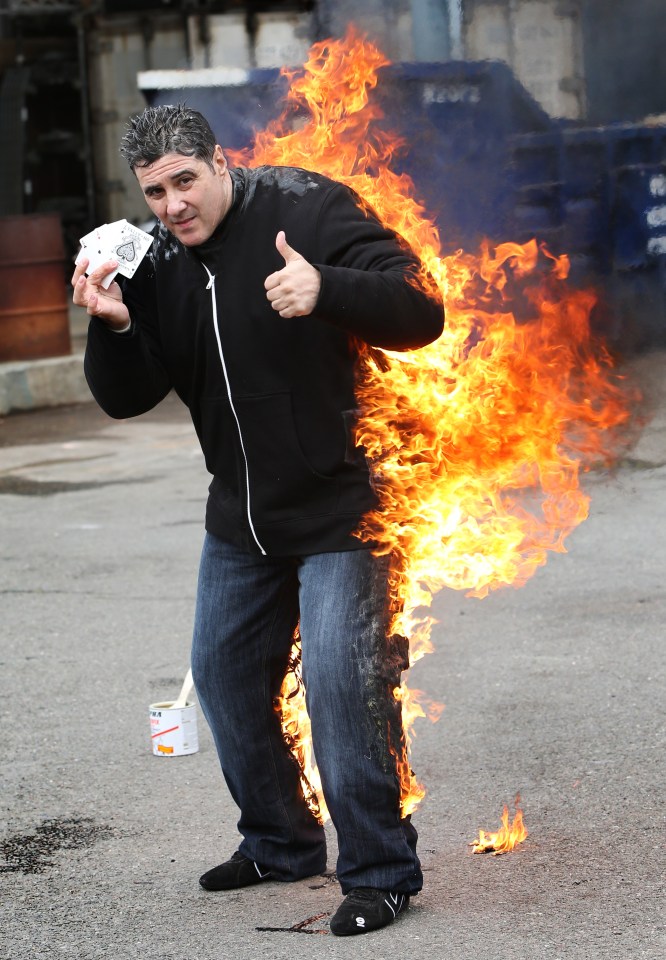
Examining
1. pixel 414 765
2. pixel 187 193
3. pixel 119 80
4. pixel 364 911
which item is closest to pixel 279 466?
pixel 187 193

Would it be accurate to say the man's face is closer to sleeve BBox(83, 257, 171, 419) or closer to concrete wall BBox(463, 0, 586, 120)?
sleeve BBox(83, 257, 171, 419)

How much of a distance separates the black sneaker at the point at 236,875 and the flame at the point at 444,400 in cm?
23

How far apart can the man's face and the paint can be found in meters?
1.89

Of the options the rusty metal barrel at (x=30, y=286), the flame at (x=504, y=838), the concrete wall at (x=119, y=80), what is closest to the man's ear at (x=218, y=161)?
the flame at (x=504, y=838)

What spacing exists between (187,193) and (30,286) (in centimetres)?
1072

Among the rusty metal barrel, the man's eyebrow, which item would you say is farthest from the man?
the rusty metal barrel

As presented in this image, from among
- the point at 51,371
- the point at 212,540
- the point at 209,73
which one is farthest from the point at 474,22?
the point at 51,371

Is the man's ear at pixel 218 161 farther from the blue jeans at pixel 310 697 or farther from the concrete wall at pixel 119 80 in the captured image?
the concrete wall at pixel 119 80

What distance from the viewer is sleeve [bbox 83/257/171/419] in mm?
3443

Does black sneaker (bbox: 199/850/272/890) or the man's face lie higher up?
the man's face

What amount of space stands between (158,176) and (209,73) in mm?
9769

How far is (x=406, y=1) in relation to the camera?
6324 millimetres

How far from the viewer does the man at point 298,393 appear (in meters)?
3.34

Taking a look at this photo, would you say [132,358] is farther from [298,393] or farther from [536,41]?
[536,41]
